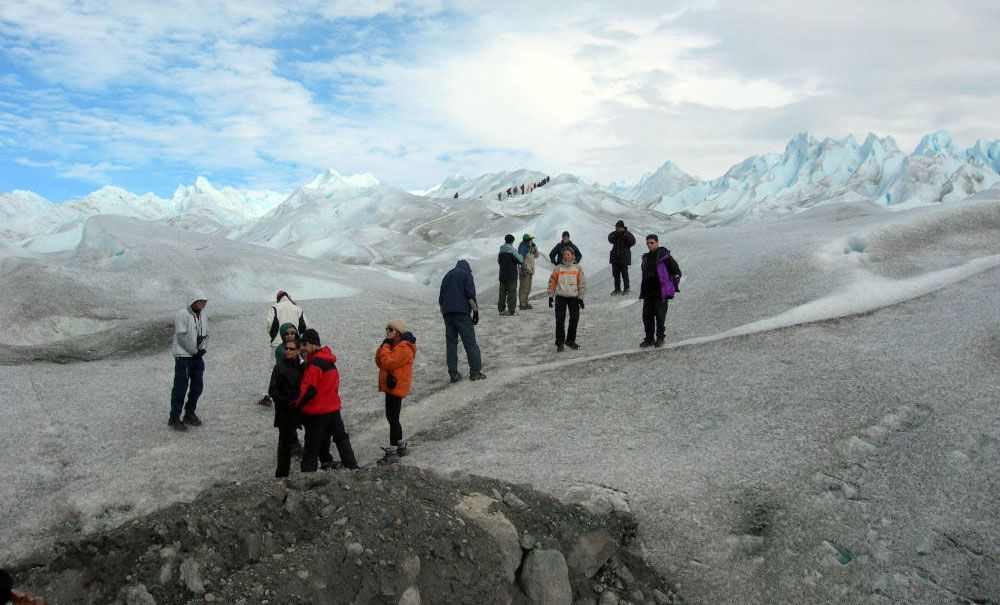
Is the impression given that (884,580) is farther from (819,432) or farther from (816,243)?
(816,243)

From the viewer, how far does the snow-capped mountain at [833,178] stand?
90.4m

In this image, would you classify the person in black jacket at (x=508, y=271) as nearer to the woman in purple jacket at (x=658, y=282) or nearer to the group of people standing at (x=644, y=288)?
the group of people standing at (x=644, y=288)

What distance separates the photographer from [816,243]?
14.9 meters

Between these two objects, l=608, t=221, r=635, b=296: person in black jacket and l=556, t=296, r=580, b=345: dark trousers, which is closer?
l=556, t=296, r=580, b=345: dark trousers

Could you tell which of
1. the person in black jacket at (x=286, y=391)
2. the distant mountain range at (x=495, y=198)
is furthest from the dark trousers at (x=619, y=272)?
the distant mountain range at (x=495, y=198)

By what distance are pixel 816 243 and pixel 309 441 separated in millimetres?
12051

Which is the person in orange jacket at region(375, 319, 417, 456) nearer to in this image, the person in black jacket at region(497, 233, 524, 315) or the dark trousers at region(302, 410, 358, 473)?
the dark trousers at region(302, 410, 358, 473)

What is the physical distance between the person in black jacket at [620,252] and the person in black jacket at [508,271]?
2101mm

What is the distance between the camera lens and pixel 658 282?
10.3 m

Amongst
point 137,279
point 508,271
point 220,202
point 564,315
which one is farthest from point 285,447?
point 220,202

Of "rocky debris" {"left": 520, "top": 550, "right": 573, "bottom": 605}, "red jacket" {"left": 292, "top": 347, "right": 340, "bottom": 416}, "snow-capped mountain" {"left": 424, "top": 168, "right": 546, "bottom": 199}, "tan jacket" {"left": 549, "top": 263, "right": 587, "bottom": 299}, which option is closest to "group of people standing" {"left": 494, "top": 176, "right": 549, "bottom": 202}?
"snow-capped mountain" {"left": 424, "top": 168, "right": 546, "bottom": 199}

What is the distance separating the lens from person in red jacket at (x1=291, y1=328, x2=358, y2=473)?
21.7ft

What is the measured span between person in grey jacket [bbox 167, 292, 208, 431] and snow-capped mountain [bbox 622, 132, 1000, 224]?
75055 mm

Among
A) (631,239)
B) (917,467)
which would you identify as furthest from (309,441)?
(631,239)
